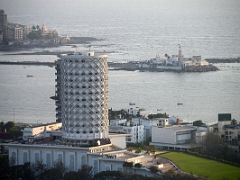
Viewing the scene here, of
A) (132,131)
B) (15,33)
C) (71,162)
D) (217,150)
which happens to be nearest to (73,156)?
(71,162)

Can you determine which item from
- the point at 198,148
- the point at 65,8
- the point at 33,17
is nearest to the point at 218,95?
the point at 198,148

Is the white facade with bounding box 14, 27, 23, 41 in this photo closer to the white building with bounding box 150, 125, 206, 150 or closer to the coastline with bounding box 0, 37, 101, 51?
the coastline with bounding box 0, 37, 101, 51

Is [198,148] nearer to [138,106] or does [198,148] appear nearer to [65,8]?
[138,106]

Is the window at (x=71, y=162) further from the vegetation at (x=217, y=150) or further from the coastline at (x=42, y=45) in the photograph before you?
the coastline at (x=42, y=45)

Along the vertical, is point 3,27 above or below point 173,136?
above

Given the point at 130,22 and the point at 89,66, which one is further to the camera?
the point at 130,22

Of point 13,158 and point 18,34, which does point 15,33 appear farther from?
point 13,158
